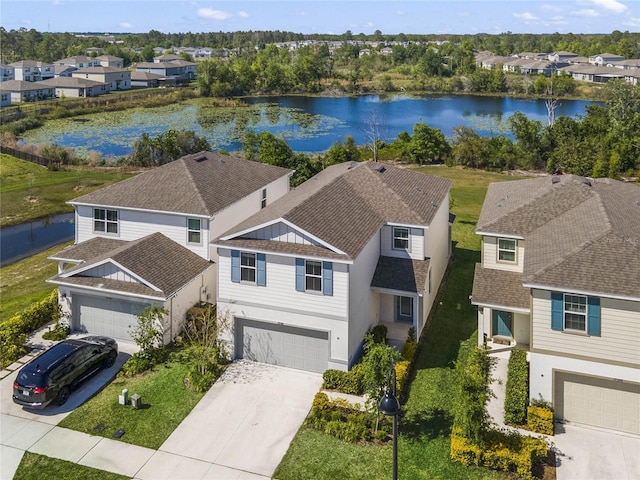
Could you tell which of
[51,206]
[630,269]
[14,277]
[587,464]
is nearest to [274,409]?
[587,464]

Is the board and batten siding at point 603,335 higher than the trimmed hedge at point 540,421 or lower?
higher

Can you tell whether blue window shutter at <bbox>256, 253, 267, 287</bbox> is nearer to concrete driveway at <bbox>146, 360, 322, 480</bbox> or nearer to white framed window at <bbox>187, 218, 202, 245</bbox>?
concrete driveway at <bbox>146, 360, 322, 480</bbox>

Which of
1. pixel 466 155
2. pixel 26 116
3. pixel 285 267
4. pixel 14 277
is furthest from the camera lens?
pixel 26 116

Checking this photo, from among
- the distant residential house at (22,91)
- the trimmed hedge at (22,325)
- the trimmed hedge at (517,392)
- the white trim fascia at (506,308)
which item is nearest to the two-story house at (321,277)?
the white trim fascia at (506,308)

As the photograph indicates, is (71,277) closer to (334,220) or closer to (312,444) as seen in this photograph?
(334,220)

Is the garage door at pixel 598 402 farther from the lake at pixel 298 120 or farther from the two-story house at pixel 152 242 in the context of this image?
the lake at pixel 298 120

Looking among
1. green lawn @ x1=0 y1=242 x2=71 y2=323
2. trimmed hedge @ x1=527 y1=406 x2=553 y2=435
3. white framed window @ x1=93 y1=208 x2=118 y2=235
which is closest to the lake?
green lawn @ x1=0 y1=242 x2=71 y2=323
